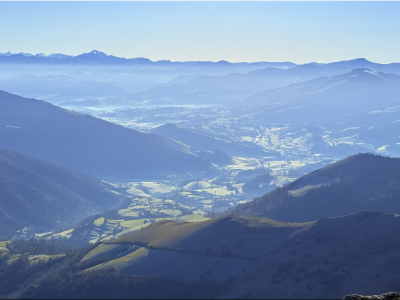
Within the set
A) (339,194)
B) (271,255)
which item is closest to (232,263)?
(271,255)

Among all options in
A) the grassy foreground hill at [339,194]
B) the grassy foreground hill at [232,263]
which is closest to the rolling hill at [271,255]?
the grassy foreground hill at [232,263]

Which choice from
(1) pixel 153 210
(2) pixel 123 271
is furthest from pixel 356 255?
(1) pixel 153 210

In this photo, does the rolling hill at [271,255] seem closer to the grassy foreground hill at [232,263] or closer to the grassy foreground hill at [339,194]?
the grassy foreground hill at [232,263]

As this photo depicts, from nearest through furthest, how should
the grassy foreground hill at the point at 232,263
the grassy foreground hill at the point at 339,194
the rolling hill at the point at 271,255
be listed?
the grassy foreground hill at the point at 232,263 → the rolling hill at the point at 271,255 → the grassy foreground hill at the point at 339,194

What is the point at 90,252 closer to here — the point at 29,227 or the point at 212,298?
the point at 212,298

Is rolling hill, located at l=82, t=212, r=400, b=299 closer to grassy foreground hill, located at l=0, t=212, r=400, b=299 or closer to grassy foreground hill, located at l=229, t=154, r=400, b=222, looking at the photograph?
grassy foreground hill, located at l=0, t=212, r=400, b=299

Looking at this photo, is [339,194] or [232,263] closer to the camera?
[232,263]

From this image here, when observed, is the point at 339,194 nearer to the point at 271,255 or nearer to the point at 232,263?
the point at 271,255
